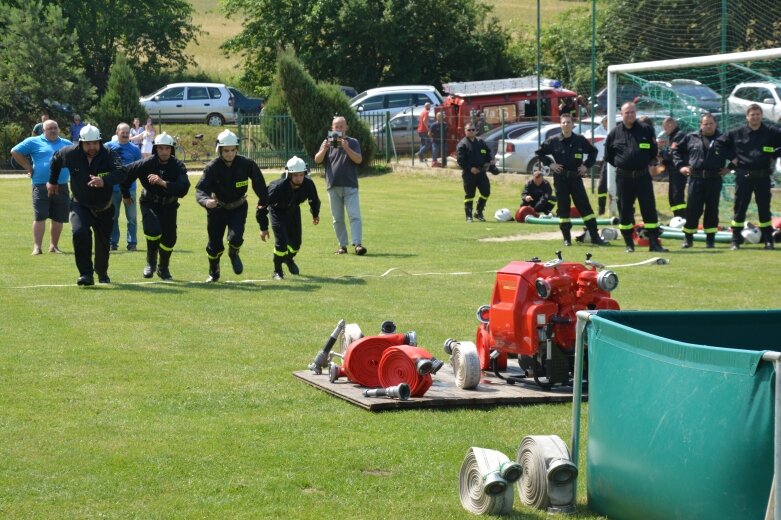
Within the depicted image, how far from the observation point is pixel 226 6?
6438cm

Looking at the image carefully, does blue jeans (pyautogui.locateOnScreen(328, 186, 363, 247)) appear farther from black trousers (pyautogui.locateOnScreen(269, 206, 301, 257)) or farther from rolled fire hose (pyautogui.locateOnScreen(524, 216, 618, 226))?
rolled fire hose (pyautogui.locateOnScreen(524, 216, 618, 226))

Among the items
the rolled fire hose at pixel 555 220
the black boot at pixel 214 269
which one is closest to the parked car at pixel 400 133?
the rolled fire hose at pixel 555 220

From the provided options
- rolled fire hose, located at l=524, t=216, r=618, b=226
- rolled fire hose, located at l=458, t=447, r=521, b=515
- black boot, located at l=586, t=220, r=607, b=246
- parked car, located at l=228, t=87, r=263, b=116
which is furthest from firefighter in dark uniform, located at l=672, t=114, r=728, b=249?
parked car, located at l=228, t=87, r=263, b=116

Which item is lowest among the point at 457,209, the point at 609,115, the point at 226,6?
the point at 457,209

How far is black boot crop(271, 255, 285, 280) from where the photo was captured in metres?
16.4

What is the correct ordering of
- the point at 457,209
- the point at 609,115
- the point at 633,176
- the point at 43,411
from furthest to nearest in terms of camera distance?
the point at 457,209 → the point at 609,115 → the point at 633,176 → the point at 43,411

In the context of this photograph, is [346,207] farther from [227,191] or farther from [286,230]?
[227,191]

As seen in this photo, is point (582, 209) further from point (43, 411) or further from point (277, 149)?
Answer: point (277, 149)

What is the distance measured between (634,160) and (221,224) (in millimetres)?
6704

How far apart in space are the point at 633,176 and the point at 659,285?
13.0 ft

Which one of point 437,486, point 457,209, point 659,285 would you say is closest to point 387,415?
point 437,486

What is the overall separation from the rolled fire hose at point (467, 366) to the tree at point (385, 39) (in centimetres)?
4958

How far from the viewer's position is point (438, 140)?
3916cm

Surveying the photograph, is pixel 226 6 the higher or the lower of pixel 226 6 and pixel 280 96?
the higher
